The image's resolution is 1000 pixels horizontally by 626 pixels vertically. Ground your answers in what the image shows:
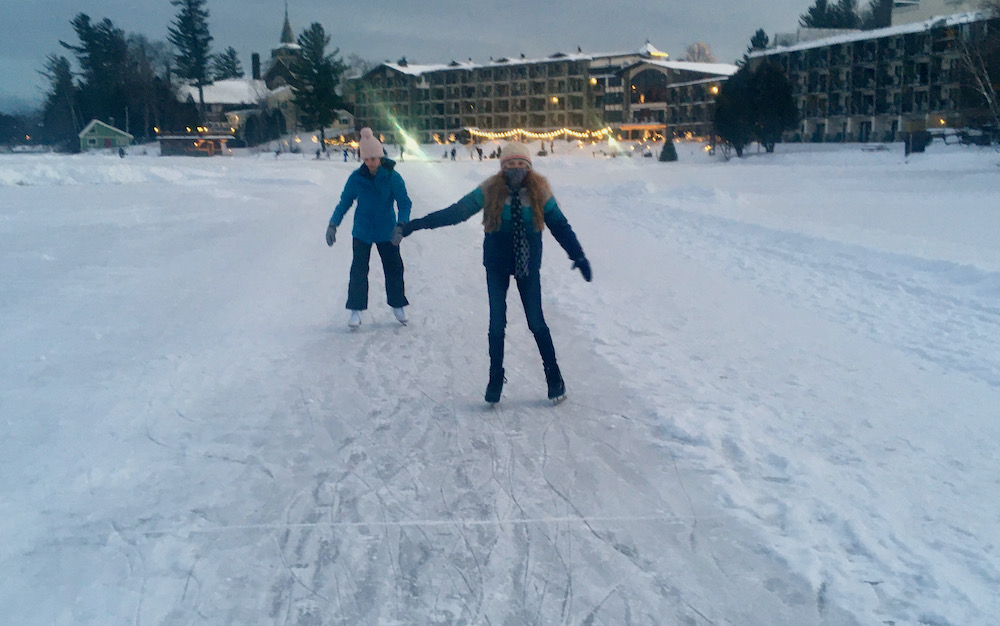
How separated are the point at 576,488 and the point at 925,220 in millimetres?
13858

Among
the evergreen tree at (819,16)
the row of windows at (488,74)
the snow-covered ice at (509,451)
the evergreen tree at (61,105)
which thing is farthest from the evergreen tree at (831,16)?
the snow-covered ice at (509,451)

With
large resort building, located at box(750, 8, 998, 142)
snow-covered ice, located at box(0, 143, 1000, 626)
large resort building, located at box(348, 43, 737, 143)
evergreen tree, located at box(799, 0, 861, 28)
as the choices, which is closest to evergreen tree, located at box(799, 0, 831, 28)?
evergreen tree, located at box(799, 0, 861, 28)

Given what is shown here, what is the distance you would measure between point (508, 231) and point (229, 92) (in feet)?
384

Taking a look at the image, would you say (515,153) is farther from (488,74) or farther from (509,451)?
(488,74)

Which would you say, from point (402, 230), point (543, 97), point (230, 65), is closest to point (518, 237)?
point (402, 230)

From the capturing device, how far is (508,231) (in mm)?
4855

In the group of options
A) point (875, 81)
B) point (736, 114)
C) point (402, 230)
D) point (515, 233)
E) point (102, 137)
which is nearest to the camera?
point (515, 233)

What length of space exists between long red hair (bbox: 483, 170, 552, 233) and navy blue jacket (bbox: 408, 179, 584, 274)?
29 millimetres

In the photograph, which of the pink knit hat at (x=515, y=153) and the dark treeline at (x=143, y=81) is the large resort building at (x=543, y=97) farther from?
the pink knit hat at (x=515, y=153)

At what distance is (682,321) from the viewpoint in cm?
752

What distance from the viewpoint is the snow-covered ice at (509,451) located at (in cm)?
303

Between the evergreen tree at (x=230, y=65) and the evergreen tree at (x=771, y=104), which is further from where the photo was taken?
the evergreen tree at (x=230, y=65)

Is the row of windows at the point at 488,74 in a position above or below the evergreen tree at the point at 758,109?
above

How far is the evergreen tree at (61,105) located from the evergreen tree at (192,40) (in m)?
13.9
